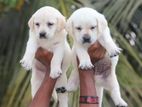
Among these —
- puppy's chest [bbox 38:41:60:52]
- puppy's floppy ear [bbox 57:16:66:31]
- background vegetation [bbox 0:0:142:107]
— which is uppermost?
background vegetation [bbox 0:0:142:107]

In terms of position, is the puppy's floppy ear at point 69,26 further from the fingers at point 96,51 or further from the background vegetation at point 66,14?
the background vegetation at point 66,14

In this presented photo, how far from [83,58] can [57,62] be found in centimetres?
8

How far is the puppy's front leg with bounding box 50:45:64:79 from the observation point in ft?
4.95

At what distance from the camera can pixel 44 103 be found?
59.9 inches

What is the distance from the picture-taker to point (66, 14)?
254 centimetres

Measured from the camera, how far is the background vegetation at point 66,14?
2.60 metres

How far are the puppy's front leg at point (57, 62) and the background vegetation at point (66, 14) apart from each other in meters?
1.02

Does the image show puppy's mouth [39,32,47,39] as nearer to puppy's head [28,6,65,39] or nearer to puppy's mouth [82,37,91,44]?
puppy's head [28,6,65,39]

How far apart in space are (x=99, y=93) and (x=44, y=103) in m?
0.20

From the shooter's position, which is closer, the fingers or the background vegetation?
the fingers

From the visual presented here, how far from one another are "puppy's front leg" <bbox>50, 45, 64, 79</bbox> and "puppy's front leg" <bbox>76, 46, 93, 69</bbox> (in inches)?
2.0

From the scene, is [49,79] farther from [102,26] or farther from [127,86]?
[127,86]

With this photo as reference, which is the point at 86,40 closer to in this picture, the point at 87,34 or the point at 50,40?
the point at 87,34

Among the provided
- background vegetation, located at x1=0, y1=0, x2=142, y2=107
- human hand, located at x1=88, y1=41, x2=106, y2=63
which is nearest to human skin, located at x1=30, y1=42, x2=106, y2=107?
human hand, located at x1=88, y1=41, x2=106, y2=63
